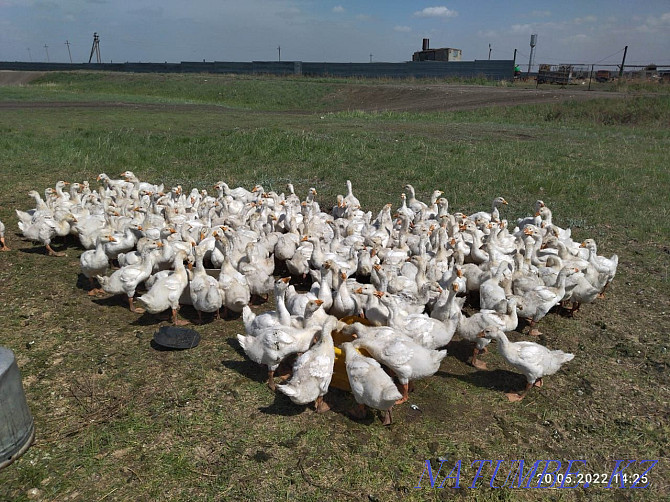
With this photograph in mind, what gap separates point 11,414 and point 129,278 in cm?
354

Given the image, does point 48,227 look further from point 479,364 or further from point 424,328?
point 479,364

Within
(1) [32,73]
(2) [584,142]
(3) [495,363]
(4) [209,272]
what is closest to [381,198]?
(4) [209,272]

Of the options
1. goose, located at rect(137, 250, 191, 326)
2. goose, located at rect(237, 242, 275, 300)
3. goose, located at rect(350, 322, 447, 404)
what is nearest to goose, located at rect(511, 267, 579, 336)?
goose, located at rect(350, 322, 447, 404)

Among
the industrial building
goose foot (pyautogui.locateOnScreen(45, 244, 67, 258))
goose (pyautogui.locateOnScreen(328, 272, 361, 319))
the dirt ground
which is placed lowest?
goose foot (pyautogui.locateOnScreen(45, 244, 67, 258))

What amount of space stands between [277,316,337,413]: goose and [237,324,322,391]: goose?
35 cm

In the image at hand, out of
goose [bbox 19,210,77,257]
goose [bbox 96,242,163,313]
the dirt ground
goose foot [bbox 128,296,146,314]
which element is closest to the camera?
goose [bbox 96,242,163,313]

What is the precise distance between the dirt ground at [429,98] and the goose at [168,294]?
33390 millimetres

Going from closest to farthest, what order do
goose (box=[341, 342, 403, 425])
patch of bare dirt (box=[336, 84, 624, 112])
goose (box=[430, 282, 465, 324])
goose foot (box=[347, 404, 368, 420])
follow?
1. goose (box=[341, 342, 403, 425])
2. goose foot (box=[347, 404, 368, 420])
3. goose (box=[430, 282, 465, 324])
4. patch of bare dirt (box=[336, 84, 624, 112])

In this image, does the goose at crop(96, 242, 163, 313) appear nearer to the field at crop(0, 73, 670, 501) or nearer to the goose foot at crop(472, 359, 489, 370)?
the field at crop(0, 73, 670, 501)

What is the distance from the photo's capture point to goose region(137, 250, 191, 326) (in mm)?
7844

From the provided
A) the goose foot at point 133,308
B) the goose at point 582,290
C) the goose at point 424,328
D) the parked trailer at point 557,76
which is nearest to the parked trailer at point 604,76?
the parked trailer at point 557,76

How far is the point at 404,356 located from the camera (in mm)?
6109

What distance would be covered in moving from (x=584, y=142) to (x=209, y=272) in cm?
2152

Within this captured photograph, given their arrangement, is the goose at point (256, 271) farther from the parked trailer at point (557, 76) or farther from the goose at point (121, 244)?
the parked trailer at point (557, 76)
